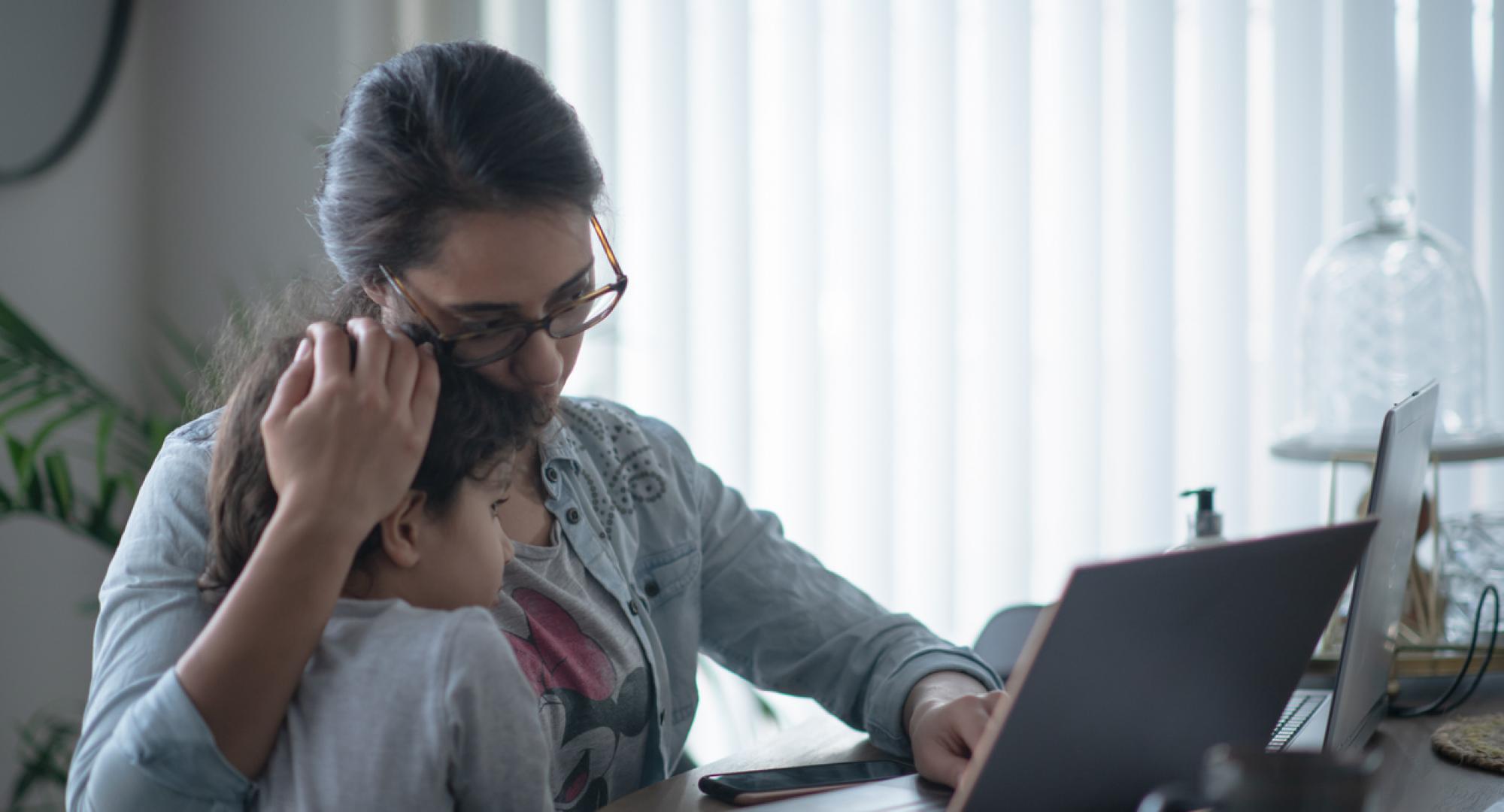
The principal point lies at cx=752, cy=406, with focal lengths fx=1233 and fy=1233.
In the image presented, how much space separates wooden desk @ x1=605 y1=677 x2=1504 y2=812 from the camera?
0.95 meters

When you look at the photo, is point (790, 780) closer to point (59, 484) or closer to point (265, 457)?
point (265, 457)

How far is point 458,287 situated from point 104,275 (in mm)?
1754

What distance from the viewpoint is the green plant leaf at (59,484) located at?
5.74 feet

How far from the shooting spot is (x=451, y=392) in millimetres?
946

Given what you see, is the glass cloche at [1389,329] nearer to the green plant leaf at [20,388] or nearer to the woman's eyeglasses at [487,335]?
the woman's eyeglasses at [487,335]

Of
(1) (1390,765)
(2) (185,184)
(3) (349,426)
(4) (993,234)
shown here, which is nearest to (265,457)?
(3) (349,426)

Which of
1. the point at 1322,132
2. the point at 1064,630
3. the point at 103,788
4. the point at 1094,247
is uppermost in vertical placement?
the point at 1322,132

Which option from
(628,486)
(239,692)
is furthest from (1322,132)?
(239,692)

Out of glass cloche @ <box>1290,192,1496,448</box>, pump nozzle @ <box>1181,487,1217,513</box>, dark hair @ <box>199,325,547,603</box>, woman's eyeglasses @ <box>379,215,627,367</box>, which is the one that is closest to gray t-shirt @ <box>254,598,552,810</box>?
dark hair @ <box>199,325,547,603</box>

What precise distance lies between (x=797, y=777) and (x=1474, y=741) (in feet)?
1.92

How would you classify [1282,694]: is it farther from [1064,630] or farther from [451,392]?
[451,392]

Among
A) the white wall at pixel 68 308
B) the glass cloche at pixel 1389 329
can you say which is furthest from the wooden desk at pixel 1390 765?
the white wall at pixel 68 308

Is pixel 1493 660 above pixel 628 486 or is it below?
below

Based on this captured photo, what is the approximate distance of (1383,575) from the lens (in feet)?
3.38
